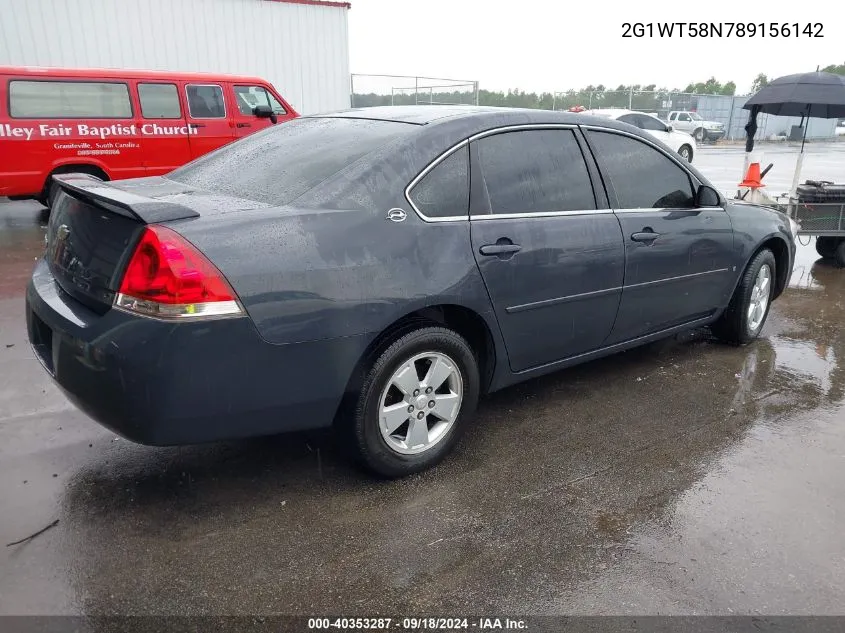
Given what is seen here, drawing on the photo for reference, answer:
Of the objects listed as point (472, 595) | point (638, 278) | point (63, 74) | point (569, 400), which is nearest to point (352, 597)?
point (472, 595)

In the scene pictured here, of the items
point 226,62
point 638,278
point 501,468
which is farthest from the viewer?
point 226,62

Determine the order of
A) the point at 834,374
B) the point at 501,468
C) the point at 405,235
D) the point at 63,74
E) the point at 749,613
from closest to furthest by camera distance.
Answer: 1. the point at 749,613
2. the point at 405,235
3. the point at 501,468
4. the point at 834,374
5. the point at 63,74

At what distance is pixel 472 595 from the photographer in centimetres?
223

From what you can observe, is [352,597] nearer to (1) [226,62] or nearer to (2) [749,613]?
(2) [749,613]

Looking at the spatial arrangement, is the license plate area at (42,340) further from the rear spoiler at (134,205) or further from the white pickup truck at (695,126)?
the white pickup truck at (695,126)

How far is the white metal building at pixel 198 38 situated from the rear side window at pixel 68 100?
4.56m

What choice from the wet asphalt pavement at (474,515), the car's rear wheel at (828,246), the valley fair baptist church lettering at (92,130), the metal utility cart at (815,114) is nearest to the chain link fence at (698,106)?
the metal utility cart at (815,114)

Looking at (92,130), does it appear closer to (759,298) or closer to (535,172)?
(535,172)

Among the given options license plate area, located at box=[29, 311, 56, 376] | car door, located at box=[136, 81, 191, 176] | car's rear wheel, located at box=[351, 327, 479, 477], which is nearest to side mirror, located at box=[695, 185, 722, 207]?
car's rear wheel, located at box=[351, 327, 479, 477]

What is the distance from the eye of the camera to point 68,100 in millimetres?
8820

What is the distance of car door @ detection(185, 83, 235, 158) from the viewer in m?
9.82

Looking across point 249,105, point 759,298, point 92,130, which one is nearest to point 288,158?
point 759,298

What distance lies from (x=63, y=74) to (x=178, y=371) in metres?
8.36

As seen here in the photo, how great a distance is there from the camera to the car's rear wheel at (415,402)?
106 inches
